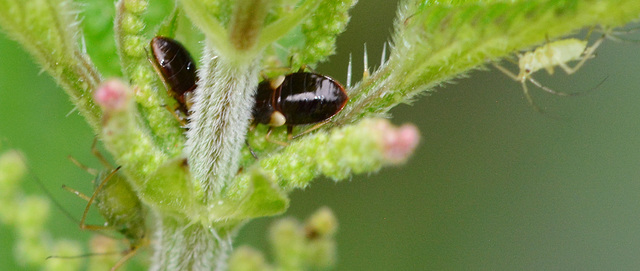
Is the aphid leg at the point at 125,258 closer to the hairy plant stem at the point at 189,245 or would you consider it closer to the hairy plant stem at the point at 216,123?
the hairy plant stem at the point at 189,245

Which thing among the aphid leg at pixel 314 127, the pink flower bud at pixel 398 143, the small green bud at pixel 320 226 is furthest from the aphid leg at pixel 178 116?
the pink flower bud at pixel 398 143

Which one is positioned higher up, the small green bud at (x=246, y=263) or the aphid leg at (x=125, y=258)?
the aphid leg at (x=125, y=258)

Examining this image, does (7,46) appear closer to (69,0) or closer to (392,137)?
(69,0)

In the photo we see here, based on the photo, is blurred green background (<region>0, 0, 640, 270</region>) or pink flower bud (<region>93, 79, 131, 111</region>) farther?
blurred green background (<region>0, 0, 640, 270</region>)

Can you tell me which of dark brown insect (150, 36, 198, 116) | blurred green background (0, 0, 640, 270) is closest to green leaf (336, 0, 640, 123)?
dark brown insect (150, 36, 198, 116)

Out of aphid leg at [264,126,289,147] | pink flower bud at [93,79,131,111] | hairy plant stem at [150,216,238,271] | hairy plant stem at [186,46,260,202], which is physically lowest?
hairy plant stem at [150,216,238,271]

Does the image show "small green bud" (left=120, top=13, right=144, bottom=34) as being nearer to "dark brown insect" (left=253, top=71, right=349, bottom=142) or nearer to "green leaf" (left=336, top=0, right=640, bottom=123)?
"dark brown insect" (left=253, top=71, right=349, bottom=142)
